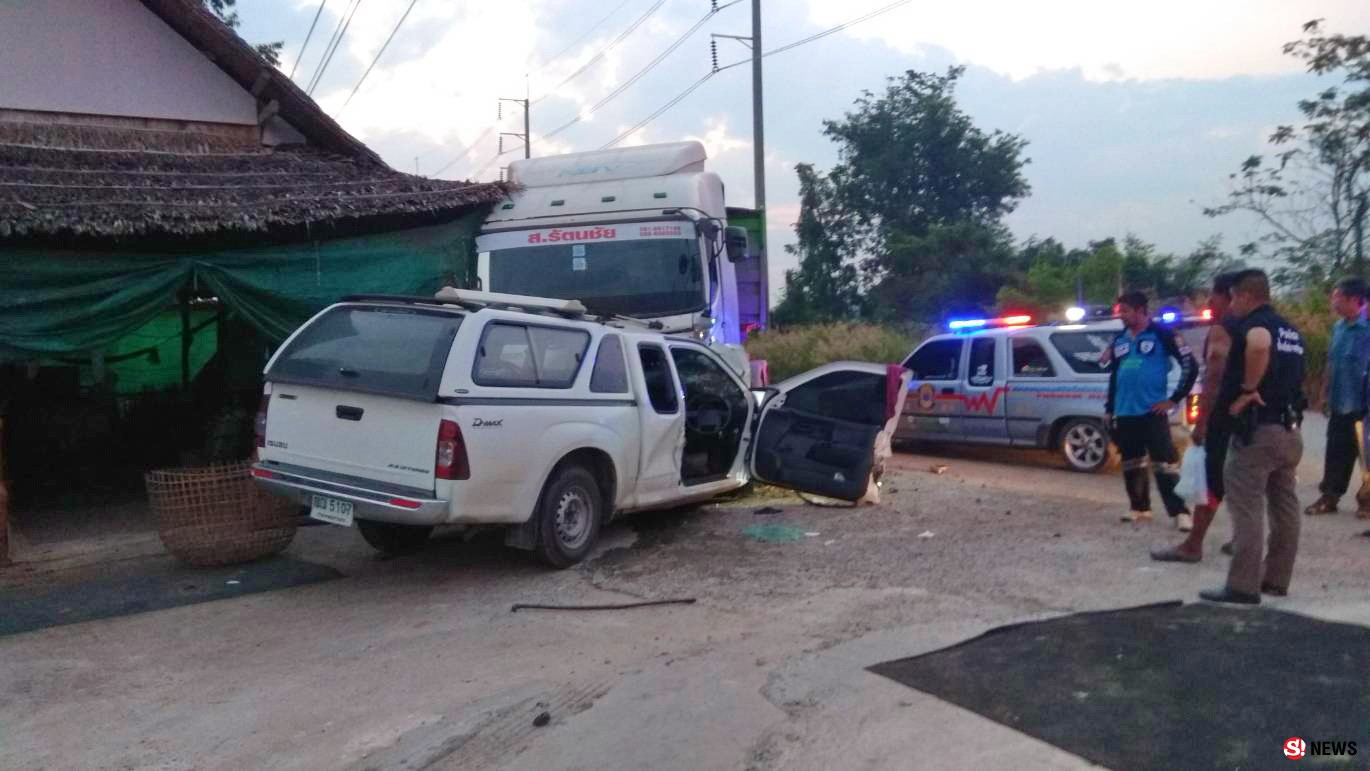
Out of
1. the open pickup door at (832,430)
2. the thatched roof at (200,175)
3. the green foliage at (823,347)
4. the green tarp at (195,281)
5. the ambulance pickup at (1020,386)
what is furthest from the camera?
the green foliage at (823,347)

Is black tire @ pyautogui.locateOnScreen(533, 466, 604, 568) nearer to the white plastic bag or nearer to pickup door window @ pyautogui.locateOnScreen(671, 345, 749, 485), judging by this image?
pickup door window @ pyautogui.locateOnScreen(671, 345, 749, 485)

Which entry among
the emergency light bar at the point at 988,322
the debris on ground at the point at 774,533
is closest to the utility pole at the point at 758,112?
the emergency light bar at the point at 988,322

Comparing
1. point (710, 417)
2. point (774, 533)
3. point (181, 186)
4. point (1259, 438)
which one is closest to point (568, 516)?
point (774, 533)

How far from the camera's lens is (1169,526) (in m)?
8.66

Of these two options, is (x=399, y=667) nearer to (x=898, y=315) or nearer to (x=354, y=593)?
(x=354, y=593)

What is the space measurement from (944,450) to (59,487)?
10.3m

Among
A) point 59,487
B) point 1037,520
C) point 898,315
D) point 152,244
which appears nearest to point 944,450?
point 1037,520

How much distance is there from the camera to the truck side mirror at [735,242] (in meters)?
11.3

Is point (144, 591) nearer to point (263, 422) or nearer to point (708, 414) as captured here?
point (263, 422)

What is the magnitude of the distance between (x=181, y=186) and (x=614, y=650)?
6576mm

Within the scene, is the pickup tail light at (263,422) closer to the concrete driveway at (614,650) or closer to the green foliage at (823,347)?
the concrete driveway at (614,650)

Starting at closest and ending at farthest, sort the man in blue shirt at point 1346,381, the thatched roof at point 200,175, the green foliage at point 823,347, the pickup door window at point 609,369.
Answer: the pickup door window at point 609,369, the man in blue shirt at point 1346,381, the thatched roof at point 200,175, the green foliage at point 823,347

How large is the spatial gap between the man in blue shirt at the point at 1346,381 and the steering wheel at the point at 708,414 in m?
4.68

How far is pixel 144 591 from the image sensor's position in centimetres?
745
